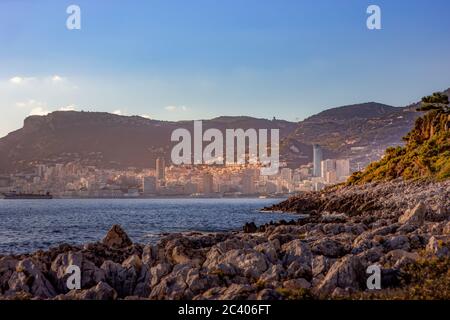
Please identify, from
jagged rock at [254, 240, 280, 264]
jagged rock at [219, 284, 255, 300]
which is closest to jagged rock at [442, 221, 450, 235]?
jagged rock at [254, 240, 280, 264]

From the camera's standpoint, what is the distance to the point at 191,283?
18.9 metres

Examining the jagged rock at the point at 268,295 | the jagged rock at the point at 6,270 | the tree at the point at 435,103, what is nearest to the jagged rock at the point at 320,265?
the jagged rock at the point at 268,295

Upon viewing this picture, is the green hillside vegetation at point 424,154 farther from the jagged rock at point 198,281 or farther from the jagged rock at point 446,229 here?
the jagged rock at point 198,281

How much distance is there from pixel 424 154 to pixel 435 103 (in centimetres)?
2524

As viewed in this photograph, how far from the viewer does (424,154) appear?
3280 inches

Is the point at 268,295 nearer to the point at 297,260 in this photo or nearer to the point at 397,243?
the point at 297,260

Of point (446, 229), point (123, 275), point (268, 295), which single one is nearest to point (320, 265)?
point (268, 295)

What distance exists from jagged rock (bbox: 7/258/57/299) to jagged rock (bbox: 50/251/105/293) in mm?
468

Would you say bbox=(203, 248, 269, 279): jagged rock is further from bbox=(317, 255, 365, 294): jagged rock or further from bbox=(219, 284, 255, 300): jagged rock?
bbox=(219, 284, 255, 300): jagged rock

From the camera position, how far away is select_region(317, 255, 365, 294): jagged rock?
747 inches

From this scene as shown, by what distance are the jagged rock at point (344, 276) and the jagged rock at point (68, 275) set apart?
748 centimetres
